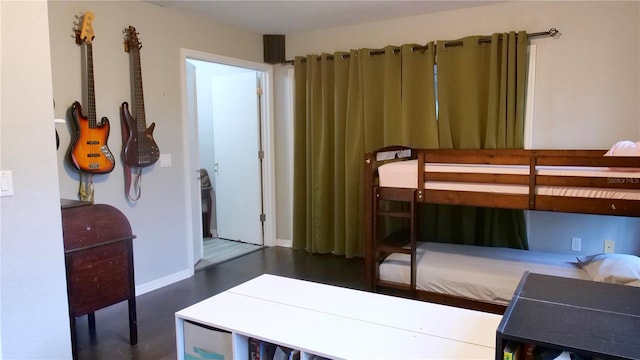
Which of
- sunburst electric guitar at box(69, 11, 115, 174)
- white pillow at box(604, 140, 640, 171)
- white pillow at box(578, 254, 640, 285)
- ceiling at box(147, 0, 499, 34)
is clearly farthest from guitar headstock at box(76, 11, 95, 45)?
white pillow at box(578, 254, 640, 285)

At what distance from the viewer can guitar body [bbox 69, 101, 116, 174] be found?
2.96 metres

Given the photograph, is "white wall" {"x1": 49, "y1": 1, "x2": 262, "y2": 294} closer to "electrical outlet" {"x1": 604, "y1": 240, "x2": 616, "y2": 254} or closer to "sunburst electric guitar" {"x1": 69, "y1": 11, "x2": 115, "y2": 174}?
"sunburst electric guitar" {"x1": 69, "y1": 11, "x2": 115, "y2": 174}

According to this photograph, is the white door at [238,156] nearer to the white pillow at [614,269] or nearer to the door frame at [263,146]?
the door frame at [263,146]

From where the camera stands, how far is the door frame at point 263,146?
3.86 m

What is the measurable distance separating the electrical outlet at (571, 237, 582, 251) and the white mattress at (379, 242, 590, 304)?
0.36 metres

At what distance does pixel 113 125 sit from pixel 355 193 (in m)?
2.20

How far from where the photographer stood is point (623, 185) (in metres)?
2.51

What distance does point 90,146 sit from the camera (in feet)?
9.99

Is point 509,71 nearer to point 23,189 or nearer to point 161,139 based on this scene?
point 161,139

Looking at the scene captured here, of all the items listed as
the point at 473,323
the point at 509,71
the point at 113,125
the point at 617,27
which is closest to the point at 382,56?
the point at 509,71

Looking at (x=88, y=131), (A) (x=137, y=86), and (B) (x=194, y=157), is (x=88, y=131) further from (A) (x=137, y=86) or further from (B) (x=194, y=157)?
(B) (x=194, y=157)

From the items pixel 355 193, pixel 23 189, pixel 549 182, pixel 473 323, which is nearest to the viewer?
pixel 473 323

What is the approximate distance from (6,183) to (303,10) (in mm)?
2688

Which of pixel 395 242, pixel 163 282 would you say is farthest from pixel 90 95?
pixel 395 242
